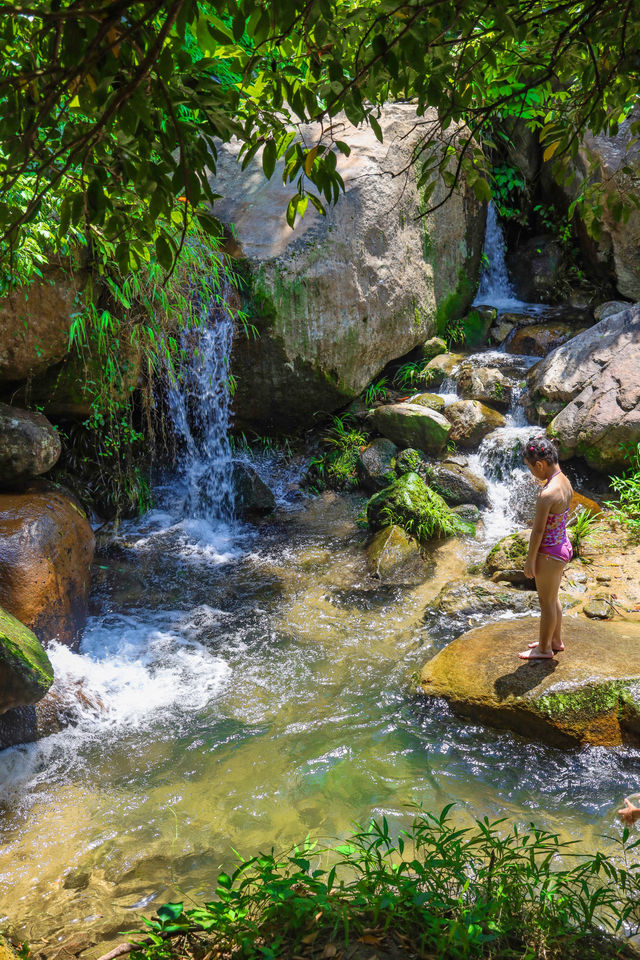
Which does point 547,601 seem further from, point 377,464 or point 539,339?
point 539,339

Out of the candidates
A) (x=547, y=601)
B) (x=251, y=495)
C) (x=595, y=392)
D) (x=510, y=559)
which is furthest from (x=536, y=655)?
(x=595, y=392)

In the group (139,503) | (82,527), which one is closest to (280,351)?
(139,503)

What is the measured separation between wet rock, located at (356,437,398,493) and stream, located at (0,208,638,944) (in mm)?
1314

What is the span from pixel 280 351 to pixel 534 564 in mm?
5118

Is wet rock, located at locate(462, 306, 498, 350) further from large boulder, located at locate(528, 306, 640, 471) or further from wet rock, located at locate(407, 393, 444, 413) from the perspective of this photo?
wet rock, located at locate(407, 393, 444, 413)

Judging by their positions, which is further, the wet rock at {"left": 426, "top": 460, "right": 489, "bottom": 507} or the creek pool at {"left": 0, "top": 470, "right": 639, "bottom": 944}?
the wet rock at {"left": 426, "top": 460, "right": 489, "bottom": 507}

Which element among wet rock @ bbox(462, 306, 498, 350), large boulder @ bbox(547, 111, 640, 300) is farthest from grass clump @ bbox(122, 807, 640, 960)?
large boulder @ bbox(547, 111, 640, 300)

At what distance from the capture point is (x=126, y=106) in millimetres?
1698

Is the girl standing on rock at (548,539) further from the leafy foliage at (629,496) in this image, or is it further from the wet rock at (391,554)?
the leafy foliage at (629,496)

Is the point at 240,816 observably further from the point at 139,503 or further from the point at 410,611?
the point at 139,503

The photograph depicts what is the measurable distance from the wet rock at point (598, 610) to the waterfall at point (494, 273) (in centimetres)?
744

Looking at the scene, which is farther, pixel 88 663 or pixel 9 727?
pixel 88 663

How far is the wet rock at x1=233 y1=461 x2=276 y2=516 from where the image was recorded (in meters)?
7.82

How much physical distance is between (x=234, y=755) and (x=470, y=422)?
5684 mm
